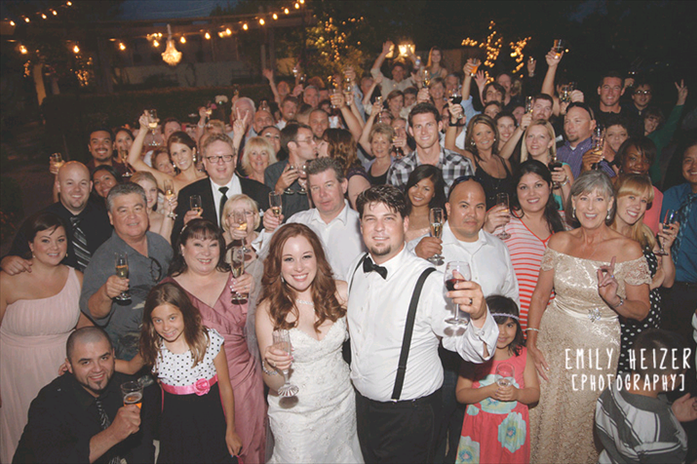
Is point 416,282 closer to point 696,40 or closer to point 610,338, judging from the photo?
point 610,338

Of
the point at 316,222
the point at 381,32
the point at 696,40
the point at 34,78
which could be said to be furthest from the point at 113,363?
the point at 34,78

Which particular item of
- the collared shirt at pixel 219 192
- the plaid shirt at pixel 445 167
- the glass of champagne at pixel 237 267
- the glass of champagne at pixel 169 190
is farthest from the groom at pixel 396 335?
the glass of champagne at pixel 169 190

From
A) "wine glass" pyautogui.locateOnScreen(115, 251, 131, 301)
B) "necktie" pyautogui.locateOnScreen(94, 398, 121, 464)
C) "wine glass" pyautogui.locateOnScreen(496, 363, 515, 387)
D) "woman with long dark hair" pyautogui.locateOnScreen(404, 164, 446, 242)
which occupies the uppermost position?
"woman with long dark hair" pyautogui.locateOnScreen(404, 164, 446, 242)

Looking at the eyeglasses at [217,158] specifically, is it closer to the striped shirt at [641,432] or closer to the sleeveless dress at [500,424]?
the sleeveless dress at [500,424]

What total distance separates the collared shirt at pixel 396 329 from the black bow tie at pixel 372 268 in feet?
0.14

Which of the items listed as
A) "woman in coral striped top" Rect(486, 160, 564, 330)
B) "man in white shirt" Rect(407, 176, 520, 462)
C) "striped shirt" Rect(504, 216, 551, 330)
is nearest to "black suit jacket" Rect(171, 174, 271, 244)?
"man in white shirt" Rect(407, 176, 520, 462)

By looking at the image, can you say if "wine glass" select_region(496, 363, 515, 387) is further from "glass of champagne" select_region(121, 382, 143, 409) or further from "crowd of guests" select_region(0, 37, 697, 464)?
"glass of champagne" select_region(121, 382, 143, 409)

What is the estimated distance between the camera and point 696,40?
37.9 feet

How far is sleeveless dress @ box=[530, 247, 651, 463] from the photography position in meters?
3.09

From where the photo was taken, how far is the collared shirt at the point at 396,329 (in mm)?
2467

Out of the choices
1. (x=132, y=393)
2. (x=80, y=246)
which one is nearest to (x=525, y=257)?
(x=132, y=393)

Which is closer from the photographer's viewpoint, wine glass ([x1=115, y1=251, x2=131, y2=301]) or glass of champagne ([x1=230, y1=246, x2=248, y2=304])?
glass of champagne ([x1=230, y1=246, x2=248, y2=304])

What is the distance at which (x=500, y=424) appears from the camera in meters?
3.04

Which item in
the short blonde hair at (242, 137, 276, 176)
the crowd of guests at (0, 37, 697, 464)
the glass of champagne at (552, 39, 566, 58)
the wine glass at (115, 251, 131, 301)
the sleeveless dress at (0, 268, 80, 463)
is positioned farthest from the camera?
the glass of champagne at (552, 39, 566, 58)
